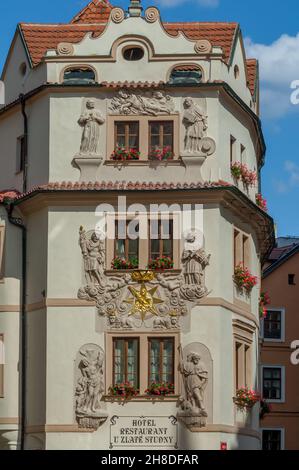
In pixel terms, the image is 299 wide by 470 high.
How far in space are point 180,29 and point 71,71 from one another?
4.83m

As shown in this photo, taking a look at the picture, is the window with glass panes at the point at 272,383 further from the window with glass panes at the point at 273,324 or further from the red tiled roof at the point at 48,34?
the red tiled roof at the point at 48,34

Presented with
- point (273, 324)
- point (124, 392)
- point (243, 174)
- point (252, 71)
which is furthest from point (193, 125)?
point (273, 324)

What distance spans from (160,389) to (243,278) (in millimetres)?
5432

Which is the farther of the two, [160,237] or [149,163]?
[149,163]

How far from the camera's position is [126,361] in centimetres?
4638

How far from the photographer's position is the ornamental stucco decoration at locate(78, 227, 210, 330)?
46406 mm

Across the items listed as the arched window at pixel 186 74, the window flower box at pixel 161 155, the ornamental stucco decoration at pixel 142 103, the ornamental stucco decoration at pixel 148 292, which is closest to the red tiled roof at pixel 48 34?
the ornamental stucco decoration at pixel 142 103

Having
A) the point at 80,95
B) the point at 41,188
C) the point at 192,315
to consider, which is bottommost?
the point at 192,315

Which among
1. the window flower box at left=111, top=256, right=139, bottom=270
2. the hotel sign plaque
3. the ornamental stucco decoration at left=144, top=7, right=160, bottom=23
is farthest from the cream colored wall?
the hotel sign plaque

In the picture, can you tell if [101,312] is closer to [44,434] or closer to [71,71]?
[44,434]

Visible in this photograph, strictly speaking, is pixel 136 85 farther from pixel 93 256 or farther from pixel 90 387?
pixel 90 387

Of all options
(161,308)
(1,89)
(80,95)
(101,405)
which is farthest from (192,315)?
(1,89)

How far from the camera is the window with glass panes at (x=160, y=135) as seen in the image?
47.9 meters

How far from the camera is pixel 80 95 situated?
48.3 metres
